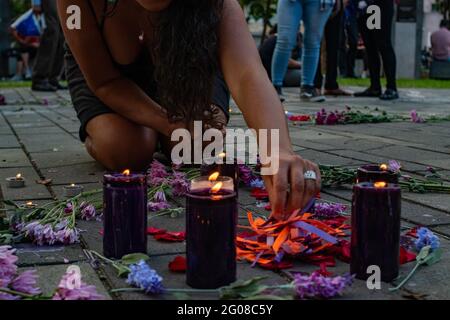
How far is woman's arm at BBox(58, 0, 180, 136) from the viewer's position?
2.60 meters

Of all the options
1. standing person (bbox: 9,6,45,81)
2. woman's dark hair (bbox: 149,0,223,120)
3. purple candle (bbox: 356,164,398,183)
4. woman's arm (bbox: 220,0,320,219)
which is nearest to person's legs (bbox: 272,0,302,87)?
woman's arm (bbox: 220,0,320,219)

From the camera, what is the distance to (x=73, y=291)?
1.33m

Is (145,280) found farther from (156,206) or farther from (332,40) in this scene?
(332,40)

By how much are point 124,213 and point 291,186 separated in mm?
422

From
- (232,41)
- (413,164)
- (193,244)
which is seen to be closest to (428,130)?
(413,164)

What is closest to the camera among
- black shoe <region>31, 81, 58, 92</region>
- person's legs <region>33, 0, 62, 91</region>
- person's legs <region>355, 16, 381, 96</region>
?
person's legs <region>355, 16, 381, 96</region>

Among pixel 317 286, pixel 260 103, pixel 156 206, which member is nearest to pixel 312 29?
pixel 156 206

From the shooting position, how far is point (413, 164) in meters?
3.30

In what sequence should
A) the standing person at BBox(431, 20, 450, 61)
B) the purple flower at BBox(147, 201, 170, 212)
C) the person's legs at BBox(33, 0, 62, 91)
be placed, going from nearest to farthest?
the purple flower at BBox(147, 201, 170, 212)
the person's legs at BBox(33, 0, 62, 91)
the standing person at BBox(431, 20, 450, 61)

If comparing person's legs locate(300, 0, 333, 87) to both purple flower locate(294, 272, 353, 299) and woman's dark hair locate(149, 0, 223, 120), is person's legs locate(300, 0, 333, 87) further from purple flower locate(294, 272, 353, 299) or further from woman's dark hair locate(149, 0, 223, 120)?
purple flower locate(294, 272, 353, 299)

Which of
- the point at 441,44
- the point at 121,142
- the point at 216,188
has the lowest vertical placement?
the point at 121,142

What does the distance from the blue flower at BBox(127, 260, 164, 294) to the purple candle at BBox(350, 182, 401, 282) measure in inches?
18.1

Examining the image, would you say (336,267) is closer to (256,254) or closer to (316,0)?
(256,254)
